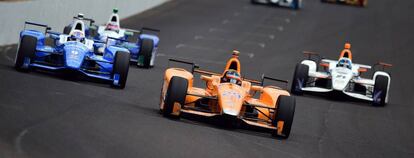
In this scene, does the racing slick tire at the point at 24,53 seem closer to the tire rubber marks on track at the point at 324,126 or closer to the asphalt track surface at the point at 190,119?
the asphalt track surface at the point at 190,119

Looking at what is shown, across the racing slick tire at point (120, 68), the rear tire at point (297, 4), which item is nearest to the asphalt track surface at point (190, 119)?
the racing slick tire at point (120, 68)

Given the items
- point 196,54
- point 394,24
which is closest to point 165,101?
point 196,54

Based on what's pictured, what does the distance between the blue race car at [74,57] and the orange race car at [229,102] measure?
Answer: 2.63 m

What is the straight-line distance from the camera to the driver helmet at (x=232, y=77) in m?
18.8

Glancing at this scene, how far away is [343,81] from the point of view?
26.4 m

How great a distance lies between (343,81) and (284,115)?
8901mm

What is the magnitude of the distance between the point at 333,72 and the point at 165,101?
9827 millimetres

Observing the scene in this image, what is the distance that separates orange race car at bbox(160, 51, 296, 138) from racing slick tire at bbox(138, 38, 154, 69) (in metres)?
8.70

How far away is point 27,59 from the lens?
→ 21547 mm

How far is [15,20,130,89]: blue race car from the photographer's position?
70.6ft

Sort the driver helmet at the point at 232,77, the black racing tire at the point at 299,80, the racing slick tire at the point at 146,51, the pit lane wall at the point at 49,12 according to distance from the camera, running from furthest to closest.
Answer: the pit lane wall at the point at 49,12 < the racing slick tire at the point at 146,51 < the black racing tire at the point at 299,80 < the driver helmet at the point at 232,77

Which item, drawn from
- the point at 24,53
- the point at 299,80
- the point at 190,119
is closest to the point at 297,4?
the point at 299,80

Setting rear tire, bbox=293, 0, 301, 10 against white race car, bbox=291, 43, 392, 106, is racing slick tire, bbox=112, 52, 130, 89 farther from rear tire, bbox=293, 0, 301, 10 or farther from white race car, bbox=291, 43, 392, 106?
rear tire, bbox=293, 0, 301, 10

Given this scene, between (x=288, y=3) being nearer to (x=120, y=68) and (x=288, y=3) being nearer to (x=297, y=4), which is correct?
(x=297, y=4)
